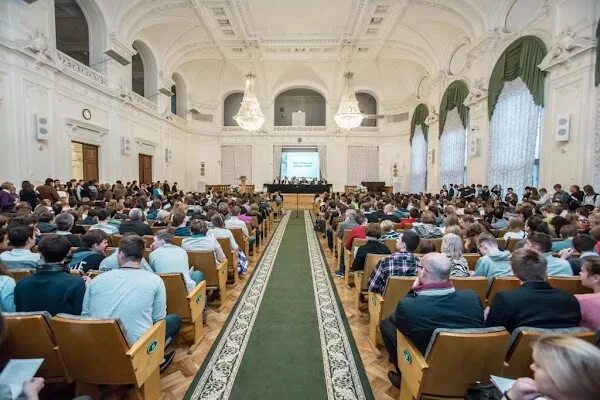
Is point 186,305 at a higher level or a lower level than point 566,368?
lower

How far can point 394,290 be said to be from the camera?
253cm

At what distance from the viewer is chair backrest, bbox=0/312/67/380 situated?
159 centimetres

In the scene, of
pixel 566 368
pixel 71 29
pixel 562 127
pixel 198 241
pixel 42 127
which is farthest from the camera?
pixel 71 29

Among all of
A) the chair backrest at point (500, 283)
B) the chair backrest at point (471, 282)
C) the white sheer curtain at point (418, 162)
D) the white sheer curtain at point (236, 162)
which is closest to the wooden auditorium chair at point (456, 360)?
the chair backrest at point (471, 282)

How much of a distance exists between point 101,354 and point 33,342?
1.15 ft

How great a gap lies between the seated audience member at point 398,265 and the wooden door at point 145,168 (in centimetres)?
1243

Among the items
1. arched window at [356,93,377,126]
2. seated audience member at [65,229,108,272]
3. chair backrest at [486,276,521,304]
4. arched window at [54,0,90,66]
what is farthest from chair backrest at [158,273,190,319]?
arched window at [356,93,377,126]

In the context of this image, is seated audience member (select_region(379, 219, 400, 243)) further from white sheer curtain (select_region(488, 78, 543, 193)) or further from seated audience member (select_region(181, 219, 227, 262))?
white sheer curtain (select_region(488, 78, 543, 193))

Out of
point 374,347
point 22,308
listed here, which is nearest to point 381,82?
point 374,347

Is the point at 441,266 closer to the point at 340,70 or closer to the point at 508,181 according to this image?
the point at 508,181

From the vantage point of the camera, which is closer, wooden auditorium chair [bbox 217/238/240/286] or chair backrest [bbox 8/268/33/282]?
chair backrest [bbox 8/268/33/282]

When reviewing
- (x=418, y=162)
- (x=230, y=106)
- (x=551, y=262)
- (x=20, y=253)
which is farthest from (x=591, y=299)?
(x=230, y=106)

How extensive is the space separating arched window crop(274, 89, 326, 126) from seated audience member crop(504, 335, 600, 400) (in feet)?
Answer: 63.2

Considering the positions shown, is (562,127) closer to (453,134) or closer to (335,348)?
(453,134)
